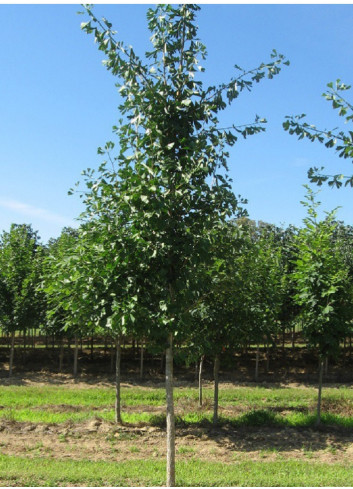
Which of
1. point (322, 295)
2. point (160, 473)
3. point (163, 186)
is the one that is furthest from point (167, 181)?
point (322, 295)

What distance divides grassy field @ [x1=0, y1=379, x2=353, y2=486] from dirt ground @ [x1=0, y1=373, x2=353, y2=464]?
2 cm

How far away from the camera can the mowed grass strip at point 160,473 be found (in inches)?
264

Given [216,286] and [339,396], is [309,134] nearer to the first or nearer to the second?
[216,286]

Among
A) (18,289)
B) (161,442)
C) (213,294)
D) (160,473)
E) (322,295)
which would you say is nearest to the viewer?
(160,473)

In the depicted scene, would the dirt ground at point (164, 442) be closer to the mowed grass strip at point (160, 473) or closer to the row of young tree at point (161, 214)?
the mowed grass strip at point (160, 473)

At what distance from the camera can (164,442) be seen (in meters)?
9.73

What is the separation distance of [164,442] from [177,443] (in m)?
0.29

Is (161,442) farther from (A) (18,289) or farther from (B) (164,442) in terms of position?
(A) (18,289)

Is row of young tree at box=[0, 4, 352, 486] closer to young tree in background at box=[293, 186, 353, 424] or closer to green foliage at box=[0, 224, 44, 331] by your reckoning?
young tree in background at box=[293, 186, 353, 424]

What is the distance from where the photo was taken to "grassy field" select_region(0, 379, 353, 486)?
22.9 ft

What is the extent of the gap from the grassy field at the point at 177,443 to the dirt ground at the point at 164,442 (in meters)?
0.02

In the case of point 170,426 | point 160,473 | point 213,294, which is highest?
point 213,294

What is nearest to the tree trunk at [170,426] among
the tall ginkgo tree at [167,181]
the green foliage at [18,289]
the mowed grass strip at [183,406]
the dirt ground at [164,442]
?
the tall ginkgo tree at [167,181]

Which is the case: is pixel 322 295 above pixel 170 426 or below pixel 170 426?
above
